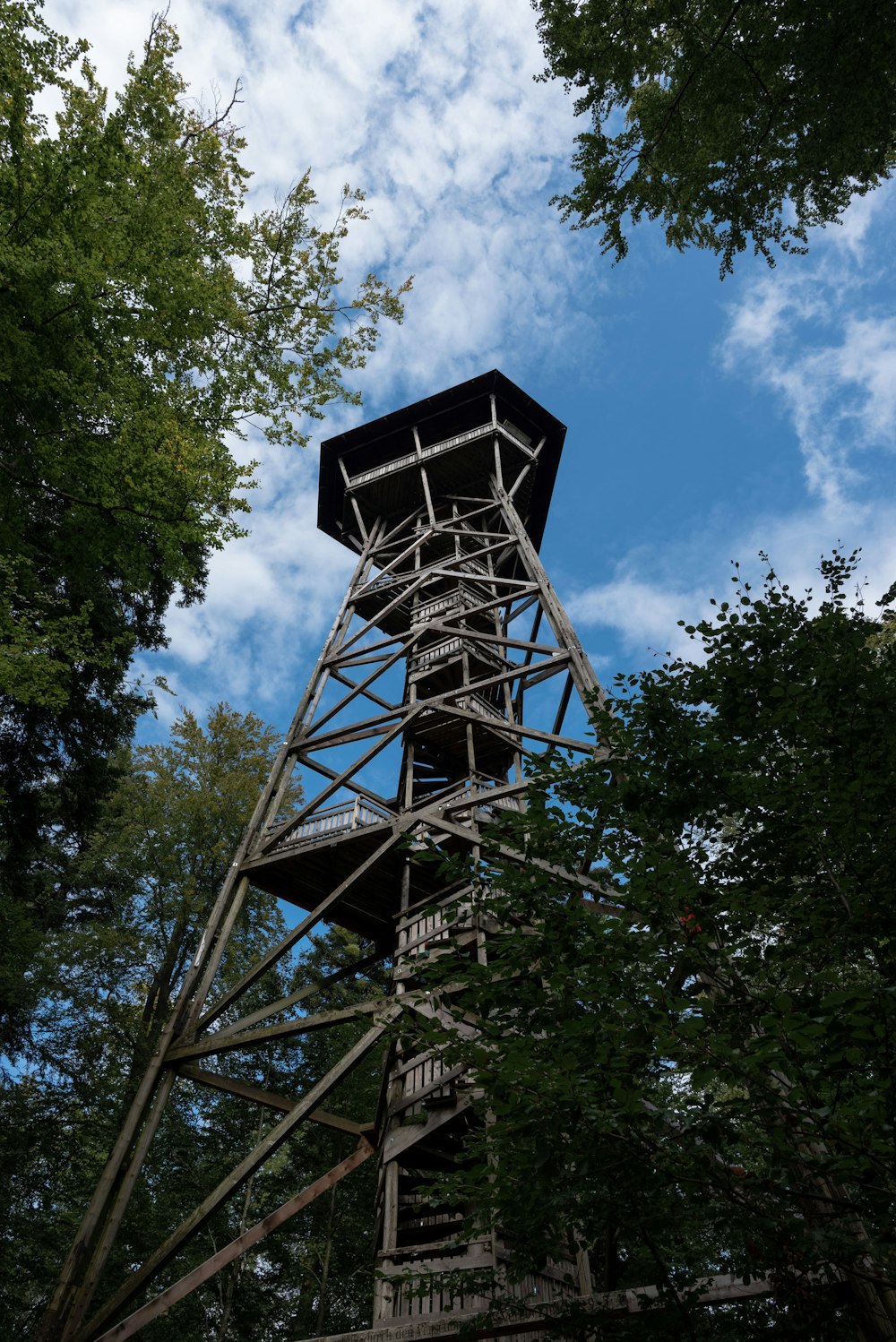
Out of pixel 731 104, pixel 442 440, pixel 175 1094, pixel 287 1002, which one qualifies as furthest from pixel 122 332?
pixel 175 1094

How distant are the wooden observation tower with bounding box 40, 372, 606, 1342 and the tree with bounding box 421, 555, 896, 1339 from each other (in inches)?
30.8

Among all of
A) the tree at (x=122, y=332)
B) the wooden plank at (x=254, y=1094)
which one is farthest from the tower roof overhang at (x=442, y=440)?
the wooden plank at (x=254, y=1094)

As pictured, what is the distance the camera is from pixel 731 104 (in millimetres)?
7152

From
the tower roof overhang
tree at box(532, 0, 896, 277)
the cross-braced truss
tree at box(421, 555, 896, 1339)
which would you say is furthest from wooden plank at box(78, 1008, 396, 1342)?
the tower roof overhang

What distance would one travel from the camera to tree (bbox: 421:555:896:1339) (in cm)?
366

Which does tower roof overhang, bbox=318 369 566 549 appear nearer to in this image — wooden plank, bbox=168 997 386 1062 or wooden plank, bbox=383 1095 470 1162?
wooden plank, bbox=168 997 386 1062

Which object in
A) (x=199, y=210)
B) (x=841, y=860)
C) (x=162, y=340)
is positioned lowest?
(x=841, y=860)

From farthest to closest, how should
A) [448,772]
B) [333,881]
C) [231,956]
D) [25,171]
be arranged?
[231,956]
[448,772]
[333,881]
[25,171]

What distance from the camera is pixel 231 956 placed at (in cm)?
1675

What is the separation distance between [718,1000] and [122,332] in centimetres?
792

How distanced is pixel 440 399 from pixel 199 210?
37.7 feet

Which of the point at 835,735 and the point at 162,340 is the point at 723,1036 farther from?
the point at 162,340

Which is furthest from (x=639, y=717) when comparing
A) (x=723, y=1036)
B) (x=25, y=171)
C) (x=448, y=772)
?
(x=448, y=772)

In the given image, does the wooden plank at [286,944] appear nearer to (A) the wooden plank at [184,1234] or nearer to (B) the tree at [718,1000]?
(A) the wooden plank at [184,1234]
